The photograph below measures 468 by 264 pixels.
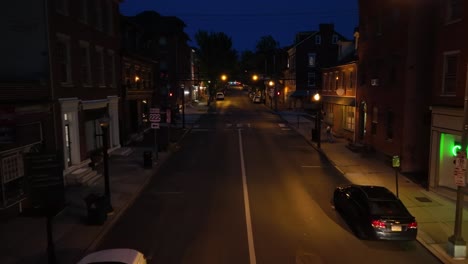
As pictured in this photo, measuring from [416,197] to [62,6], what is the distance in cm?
1889

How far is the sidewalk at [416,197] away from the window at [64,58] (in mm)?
15368

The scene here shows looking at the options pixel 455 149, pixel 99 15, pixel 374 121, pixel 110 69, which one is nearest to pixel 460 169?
pixel 455 149

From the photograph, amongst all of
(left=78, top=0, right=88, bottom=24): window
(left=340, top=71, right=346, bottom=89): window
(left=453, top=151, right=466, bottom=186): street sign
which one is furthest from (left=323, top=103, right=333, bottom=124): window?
(left=453, top=151, right=466, bottom=186): street sign

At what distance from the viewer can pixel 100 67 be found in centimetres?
2544

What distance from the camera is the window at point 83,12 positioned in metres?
22.3

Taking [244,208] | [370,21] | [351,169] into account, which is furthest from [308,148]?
[244,208]

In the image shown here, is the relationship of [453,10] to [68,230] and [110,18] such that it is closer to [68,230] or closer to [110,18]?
[68,230]

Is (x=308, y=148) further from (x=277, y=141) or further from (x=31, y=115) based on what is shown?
(x=31, y=115)

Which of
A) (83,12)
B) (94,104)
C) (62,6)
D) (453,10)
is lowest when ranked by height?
(94,104)

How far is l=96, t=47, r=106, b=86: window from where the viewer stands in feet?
82.2

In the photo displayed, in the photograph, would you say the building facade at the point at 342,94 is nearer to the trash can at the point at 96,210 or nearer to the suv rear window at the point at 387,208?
the suv rear window at the point at 387,208

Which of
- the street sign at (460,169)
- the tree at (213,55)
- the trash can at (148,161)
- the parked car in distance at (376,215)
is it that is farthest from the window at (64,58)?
the tree at (213,55)

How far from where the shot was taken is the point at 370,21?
28203 millimetres

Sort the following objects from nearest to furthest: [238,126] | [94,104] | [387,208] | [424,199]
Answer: [387,208]
[424,199]
[94,104]
[238,126]
